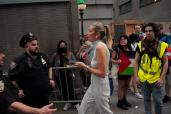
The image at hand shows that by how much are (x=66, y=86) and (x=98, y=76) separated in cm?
367

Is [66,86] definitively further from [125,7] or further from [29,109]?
[125,7]

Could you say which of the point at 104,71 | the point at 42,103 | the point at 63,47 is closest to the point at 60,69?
the point at 63,47

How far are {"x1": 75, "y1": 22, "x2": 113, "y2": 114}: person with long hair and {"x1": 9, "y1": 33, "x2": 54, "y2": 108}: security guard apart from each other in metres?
0.69

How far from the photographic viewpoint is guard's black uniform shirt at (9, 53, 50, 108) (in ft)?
19.4

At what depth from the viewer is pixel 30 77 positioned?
5898 millimetres

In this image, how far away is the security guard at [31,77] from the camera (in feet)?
19.4

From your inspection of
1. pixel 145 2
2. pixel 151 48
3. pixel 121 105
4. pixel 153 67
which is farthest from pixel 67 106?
pixel 145 2

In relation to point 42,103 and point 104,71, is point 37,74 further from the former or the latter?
point 104,71

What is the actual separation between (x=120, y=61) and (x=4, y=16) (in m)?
3.22

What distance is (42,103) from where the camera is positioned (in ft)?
19.9

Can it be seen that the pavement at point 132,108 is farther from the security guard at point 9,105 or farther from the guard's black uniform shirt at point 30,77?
the security guard at point 9,105

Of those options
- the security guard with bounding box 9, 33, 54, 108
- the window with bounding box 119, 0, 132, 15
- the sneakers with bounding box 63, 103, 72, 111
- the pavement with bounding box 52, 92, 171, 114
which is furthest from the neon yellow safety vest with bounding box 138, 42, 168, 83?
the window with bounding box 119, 0, 132, 15

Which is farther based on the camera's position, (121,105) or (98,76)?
(121,105)

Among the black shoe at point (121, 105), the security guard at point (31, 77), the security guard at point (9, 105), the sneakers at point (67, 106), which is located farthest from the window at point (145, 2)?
the security guard at point (9, 105)
